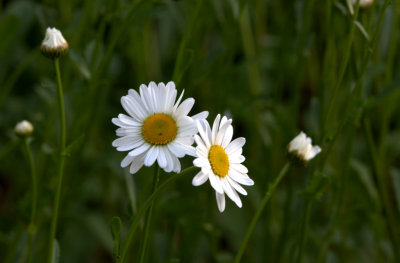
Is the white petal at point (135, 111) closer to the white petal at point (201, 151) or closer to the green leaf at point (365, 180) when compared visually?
the white petal at point (201, 151)

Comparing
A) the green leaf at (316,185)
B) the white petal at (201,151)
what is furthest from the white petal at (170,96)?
the green leaf at (316,185)

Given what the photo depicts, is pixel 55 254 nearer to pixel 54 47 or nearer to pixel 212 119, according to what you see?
pixel 54 47

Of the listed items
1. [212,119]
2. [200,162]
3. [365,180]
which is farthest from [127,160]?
[365,180]

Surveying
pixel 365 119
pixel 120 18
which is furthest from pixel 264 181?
pixel 120 18

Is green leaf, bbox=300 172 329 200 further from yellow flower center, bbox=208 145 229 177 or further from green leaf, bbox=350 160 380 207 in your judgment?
green leaf, bbox=350 160 380 207

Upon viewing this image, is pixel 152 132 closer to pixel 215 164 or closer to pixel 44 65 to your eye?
pixel 215 164

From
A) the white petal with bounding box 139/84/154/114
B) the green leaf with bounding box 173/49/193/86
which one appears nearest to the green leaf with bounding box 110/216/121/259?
the white petal with bounding box 139/84/154/114
